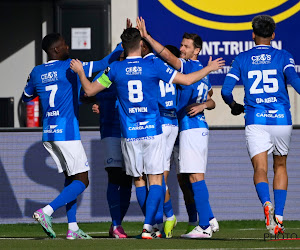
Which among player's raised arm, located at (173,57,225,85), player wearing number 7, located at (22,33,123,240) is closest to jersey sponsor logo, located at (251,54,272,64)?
player's raised arm, located at (173,57,225,85)

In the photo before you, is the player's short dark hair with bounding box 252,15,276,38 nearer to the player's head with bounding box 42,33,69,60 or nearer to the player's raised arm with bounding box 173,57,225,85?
the player's raised arm with bounding box 173,57,225,85

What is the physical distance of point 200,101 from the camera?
970cm

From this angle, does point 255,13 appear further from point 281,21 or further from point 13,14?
point 13,14

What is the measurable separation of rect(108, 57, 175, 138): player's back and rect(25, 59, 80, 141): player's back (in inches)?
24.8

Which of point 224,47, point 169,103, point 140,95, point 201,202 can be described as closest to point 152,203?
point 201,202

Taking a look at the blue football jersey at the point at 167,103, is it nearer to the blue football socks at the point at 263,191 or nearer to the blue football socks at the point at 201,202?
the blue football socks at the point at 201,202

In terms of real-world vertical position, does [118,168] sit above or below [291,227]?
above

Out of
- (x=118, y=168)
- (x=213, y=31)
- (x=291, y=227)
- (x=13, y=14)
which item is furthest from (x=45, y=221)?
(x=13, y=14)

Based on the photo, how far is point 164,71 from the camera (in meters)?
8.85

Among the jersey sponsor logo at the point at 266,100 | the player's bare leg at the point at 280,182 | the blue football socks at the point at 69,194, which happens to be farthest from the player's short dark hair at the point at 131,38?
the player's bare leg at the point at 280,182

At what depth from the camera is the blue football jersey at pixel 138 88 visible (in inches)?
348

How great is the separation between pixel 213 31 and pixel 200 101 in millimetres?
5038

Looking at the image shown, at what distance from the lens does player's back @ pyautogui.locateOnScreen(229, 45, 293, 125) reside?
28.8 ft

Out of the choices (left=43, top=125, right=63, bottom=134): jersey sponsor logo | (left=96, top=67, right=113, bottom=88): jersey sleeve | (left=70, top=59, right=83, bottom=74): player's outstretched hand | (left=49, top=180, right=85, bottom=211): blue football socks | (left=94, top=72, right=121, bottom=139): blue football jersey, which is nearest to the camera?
(left=96, top=67, right=113, bottom=88): jersey sleeve
